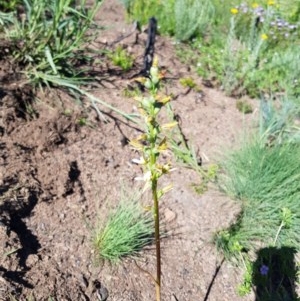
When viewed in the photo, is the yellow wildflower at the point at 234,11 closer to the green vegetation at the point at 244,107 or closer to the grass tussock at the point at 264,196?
the green vegetation at the point at 244,107

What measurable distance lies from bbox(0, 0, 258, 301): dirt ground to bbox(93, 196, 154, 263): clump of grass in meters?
0.05

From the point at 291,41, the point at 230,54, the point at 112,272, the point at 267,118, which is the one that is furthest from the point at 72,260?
the point at 291,41

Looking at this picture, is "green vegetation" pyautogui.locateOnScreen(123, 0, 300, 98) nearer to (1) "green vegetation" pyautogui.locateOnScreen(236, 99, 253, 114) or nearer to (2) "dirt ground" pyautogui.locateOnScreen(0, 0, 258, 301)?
(1) "green vegetation" pyautogui.locateOnScreen(236, 99, 253, 114)

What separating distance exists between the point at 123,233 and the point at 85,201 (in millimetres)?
428

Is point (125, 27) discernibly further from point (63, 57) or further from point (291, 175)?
point (291, 175)

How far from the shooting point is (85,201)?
114 inches

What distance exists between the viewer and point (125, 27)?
14.6 ft

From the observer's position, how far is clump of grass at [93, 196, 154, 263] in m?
2.56

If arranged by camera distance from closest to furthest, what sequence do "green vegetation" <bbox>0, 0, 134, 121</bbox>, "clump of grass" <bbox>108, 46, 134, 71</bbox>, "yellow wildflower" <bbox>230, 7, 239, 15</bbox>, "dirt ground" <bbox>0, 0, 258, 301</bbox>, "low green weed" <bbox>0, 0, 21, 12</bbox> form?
"dirt ground" <bbox>0, 0, 258, 301</bbox>
"green vegetation" <bbox>0, 0, 134, 121</bbox>
"clump of grass" <bbox>108, 46, 134, 71</bbox>
"low green weed" <bbox>0, 0, 21, 12</bbox>
"yellow wildflower" <bbox>230, 7, 239, 15</bbox>

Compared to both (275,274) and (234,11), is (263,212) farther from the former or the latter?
(234,11)

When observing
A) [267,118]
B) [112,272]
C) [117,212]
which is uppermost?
[267,118]

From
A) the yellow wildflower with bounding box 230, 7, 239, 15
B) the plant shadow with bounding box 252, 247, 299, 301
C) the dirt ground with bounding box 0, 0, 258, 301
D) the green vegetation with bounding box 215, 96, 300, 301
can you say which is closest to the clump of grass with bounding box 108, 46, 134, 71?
the dirt ground with bounding box 0, 0, 258, 301

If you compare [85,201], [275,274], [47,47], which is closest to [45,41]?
[47,47]

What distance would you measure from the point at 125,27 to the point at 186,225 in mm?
2114
